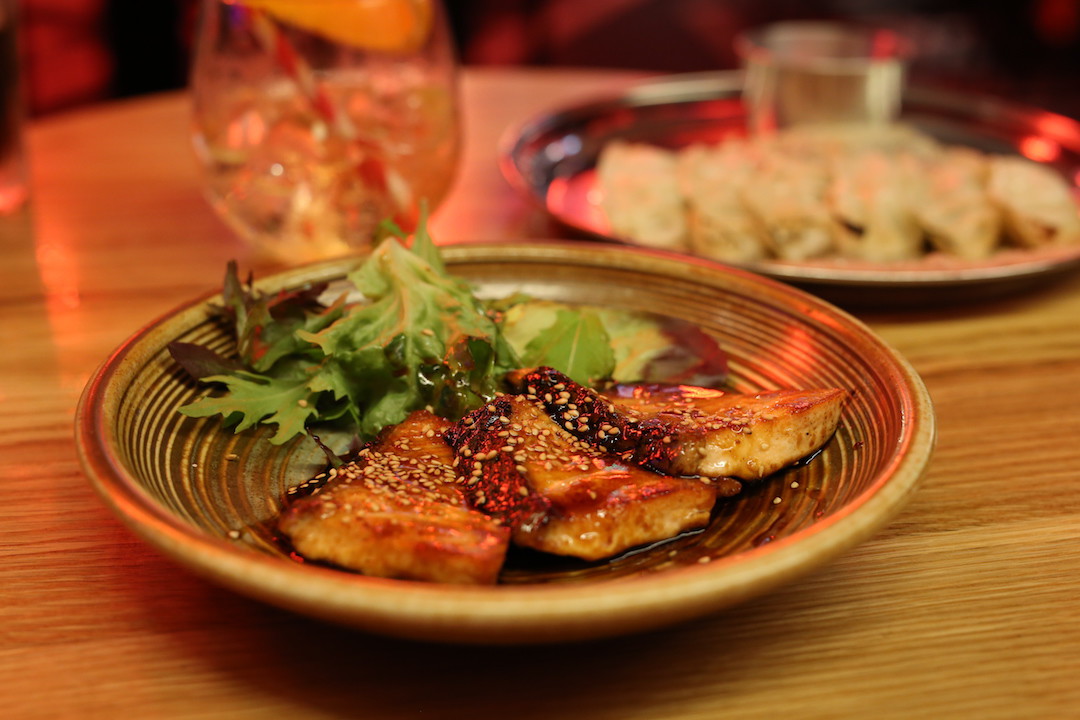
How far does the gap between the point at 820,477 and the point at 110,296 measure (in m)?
1.55

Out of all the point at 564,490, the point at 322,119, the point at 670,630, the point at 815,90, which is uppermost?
the point at 815,90

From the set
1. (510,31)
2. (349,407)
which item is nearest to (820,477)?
(349,407)

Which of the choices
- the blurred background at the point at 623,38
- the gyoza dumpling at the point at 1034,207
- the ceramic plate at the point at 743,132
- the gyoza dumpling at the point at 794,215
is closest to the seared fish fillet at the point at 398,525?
the ceramic plate at the point at 743,132

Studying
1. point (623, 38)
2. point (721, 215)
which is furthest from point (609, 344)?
point (623, 38)

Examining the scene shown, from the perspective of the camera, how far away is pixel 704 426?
1.33 meters

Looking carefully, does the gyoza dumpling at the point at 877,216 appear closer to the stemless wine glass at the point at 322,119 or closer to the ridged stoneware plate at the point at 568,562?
the ridged stoneware plate at the point at 568,562

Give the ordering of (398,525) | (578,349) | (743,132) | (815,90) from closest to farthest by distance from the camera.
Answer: (398,525), (578,349), (815,90), (743,132)

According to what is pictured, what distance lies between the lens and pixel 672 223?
2.37 m

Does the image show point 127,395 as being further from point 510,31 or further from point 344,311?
point 510,31

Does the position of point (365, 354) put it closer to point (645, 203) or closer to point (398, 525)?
point (398, 525)

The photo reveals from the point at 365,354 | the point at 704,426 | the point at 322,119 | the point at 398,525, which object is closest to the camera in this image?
the point at 398,525

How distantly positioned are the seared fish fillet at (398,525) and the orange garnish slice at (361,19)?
1.08m

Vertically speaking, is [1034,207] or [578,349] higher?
[1034,207]

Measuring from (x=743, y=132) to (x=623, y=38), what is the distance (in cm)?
390
